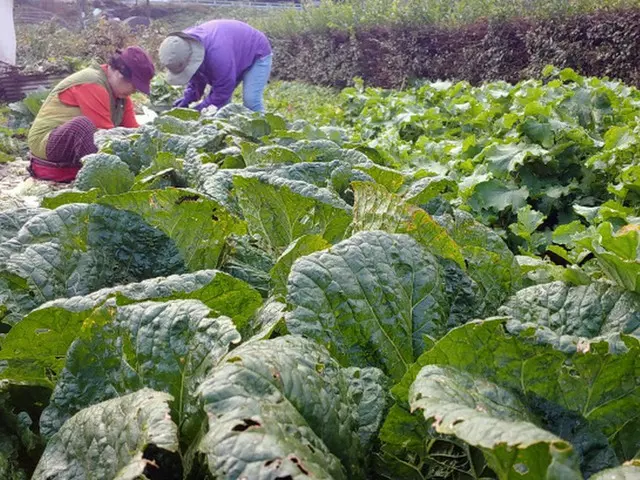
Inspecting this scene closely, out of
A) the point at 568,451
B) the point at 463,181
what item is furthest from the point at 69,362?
the point at 463,181

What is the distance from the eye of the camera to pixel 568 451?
2.61 ft

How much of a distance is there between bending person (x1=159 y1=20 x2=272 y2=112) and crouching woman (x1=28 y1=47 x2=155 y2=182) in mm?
1010

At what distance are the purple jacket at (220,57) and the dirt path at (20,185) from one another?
2.26m

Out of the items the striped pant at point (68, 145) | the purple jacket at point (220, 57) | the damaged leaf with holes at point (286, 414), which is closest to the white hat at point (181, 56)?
the purple jacket at point (220, 57)

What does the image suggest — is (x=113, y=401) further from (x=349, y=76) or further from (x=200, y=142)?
(x=349, y=76)

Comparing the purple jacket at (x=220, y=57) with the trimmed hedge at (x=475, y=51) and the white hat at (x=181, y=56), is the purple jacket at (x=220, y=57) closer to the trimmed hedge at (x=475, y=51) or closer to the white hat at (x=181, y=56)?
the white hat at (x=181, y=56)

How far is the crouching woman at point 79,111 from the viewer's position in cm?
618

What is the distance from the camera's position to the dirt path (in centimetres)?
530

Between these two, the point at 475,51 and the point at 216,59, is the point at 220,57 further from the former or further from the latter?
the point at 475,51

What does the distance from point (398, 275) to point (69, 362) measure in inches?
30.2

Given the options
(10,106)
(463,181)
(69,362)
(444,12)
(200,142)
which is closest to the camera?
(69,362)

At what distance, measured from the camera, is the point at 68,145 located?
616cm

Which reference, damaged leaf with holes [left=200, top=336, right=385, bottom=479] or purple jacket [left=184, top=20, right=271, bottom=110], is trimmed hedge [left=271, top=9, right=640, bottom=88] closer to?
purple jacket [left=184, top=20, right=271, bottom=110]

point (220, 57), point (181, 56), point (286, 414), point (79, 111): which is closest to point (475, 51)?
point (220, 57)
